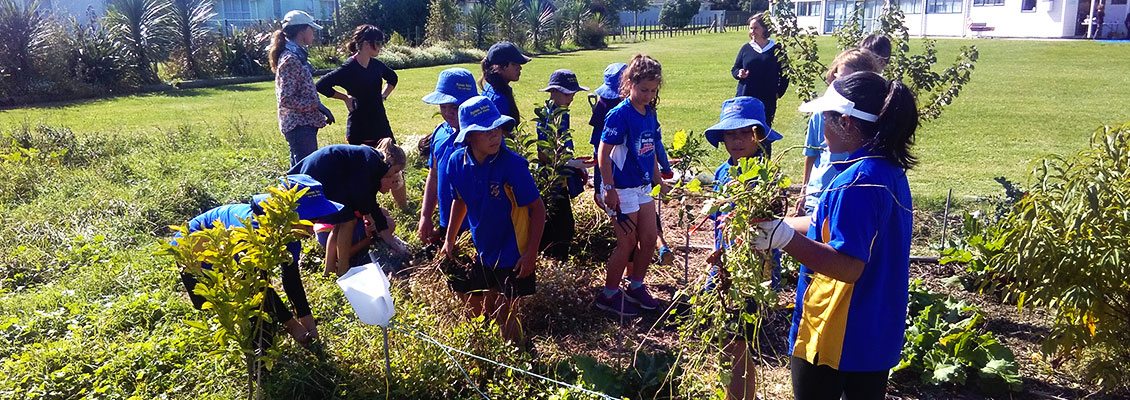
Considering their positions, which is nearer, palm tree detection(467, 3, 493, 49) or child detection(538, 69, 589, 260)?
child detection(538, 69, 589, 260)

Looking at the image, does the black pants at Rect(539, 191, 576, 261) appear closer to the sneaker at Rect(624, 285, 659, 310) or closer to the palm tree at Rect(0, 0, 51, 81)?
the sneaker at Rect(624, 285, 659, 310)

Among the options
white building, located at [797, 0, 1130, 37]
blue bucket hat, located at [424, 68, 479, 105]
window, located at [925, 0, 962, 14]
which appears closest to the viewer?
blue bucket hat, located at [424, 68, 479, 105]

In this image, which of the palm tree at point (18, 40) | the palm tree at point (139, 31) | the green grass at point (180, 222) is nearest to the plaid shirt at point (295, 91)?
the green grass at point (180, 222)

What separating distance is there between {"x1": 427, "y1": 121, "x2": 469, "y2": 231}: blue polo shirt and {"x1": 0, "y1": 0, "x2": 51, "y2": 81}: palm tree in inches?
608

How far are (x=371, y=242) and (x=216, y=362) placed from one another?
5.88ft

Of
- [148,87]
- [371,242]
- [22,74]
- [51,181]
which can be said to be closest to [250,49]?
[148,87]

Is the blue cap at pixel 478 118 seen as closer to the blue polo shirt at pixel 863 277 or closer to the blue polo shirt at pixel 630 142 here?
the blue polo shirt at pixel 630 142

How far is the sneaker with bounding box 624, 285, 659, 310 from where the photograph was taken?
457 centimetres

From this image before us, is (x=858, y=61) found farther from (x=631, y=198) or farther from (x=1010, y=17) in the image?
(x=1010, y=17)

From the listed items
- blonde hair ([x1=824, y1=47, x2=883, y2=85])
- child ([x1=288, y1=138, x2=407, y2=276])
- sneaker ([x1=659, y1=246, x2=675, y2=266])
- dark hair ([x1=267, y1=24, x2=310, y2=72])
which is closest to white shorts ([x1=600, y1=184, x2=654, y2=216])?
sneaker ([x1=659, y1=246, x2=675, y2=266])

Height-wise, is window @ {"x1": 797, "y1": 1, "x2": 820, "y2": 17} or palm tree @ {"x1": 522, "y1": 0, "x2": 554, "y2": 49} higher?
window @ {"x1": 797, "y1": 1, "x2": 820, "y2": 17}

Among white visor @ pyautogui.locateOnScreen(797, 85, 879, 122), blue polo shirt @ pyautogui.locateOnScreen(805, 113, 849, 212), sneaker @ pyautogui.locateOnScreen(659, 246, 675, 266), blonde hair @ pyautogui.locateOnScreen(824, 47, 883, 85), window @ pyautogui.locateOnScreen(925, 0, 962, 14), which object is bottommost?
sneaker @ pyautogui.locateOnScreen(659, 246, 675, 266)

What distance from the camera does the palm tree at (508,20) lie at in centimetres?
3294

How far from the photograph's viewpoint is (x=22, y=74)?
632 inches
